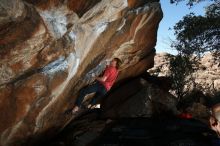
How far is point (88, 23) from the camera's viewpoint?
32.7ft

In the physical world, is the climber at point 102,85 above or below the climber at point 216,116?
above

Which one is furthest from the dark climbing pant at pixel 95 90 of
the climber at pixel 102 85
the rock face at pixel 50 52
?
the rock face at pixel 50 52

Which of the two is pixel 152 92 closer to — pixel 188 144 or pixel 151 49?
pixel 151 49

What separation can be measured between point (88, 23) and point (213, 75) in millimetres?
23332

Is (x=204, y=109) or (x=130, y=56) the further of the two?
(x=204, y=109)

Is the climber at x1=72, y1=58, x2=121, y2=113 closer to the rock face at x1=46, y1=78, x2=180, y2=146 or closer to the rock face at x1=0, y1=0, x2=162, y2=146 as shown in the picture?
the rock face at x1=0, y1=0, x2=162, y2=146

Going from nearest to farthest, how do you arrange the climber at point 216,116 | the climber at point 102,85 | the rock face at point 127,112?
the climber at point 216,116 → the climber at point 102,85 → the rock face at point 127,112

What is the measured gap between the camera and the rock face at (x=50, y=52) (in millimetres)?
8344

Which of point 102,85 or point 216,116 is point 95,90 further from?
point 216,116

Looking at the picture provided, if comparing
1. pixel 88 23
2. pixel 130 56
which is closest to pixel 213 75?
pixel 130 56

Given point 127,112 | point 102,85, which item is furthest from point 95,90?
point 127,112

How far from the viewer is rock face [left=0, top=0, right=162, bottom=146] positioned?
834 cm

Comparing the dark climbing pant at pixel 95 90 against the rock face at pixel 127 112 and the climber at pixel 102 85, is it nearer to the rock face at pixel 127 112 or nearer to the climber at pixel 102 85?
the climber at pixel 102 85

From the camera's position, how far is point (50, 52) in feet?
30.6
